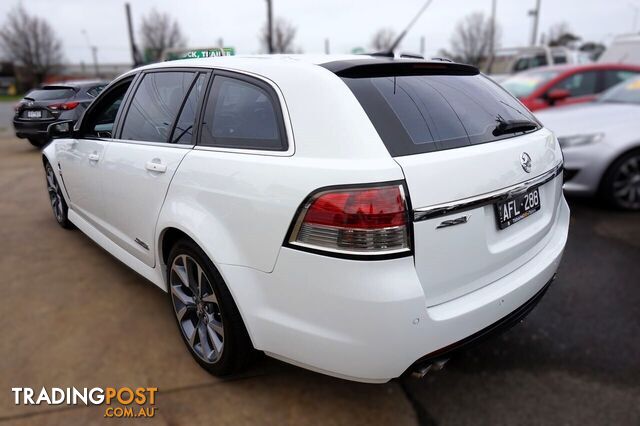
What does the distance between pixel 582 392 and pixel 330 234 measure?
1611 mm

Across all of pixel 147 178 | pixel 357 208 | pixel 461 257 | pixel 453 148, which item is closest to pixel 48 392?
pixel 147 178

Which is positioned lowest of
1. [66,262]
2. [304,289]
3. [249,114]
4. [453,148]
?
[66,262]

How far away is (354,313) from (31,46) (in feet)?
175

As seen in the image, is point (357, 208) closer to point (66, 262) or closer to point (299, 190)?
point (299, 190)

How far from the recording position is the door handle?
7.89ft

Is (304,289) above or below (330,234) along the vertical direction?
below

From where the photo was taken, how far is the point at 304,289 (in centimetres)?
175

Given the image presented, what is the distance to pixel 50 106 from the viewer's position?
22.1ft

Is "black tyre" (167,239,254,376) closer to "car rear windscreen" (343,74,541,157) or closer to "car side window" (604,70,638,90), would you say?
"car rear windscreen" (343,74,541,157)

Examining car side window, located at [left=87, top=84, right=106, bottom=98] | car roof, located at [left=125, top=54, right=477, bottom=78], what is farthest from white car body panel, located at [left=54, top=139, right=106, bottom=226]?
car side window, located at [left=87, top=84, right=106, bottom=98]

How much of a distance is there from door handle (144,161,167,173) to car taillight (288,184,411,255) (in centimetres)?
112

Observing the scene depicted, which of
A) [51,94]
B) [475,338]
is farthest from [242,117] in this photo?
[51,94]

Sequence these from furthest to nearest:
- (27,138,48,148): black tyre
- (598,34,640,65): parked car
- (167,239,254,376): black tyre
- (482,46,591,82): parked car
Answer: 1. (482,46,591,82): parked car
2. (598,34,640,65): parked car
3. (27,138,48,148): black tyre
4. (167,239,254,376): black tyre

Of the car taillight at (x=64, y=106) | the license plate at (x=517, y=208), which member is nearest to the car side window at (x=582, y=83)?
the license plate at (x=517, y=208)
